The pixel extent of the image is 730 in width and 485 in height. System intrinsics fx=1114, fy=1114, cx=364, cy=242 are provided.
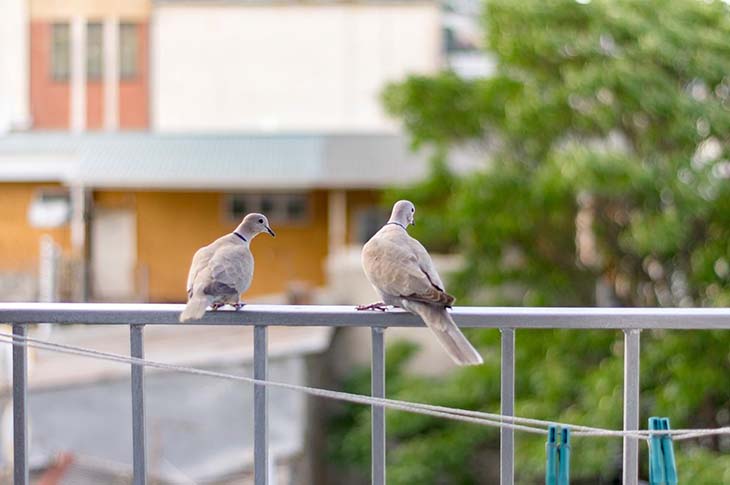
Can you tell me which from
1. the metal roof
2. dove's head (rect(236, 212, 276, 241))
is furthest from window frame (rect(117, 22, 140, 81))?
dove's head (rect(236, 212, 276, 241))

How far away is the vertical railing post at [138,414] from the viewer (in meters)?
1.80

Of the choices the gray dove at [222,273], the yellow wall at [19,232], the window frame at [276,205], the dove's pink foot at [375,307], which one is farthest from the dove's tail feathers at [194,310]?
the yellow wall at [19,232]

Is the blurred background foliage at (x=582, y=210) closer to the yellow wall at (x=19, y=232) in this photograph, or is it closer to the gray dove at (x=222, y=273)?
the gray dove at (x=222, y=273)

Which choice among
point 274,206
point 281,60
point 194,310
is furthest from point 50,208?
point 194,310

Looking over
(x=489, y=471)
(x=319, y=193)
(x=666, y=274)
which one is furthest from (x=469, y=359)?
(x=319, y=193)

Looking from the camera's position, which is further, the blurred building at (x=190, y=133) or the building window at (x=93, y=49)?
the building window at (x=93, y=49)

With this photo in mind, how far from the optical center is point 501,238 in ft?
32.2

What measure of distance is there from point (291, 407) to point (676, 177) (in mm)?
4013

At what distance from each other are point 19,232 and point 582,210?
33.9ft

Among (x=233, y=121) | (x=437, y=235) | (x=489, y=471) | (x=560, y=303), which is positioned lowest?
(x=489, y=471)

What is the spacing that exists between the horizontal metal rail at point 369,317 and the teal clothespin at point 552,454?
17 centimetres

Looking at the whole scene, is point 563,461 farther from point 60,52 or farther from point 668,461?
point 60,52

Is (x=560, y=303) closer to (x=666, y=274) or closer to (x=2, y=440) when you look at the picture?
(x=666, y=274)

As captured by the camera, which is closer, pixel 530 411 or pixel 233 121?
pixel 530 411
